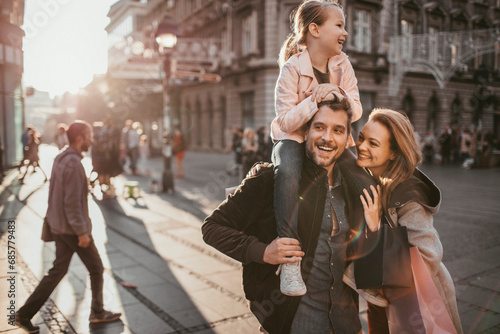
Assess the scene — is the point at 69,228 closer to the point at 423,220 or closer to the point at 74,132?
the point at 74,132

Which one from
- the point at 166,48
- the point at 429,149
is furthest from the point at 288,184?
the point at 429,149

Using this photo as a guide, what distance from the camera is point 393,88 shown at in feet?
88.2

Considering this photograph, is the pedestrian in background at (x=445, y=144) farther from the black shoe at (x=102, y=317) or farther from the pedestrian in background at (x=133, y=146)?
the black shoe at (x=102, y=317)

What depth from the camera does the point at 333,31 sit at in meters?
2.07

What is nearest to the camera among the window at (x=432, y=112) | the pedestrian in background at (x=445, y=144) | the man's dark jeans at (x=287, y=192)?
the man's dark jeans at (x=287, y=192)

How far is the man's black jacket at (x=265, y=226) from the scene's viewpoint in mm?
1903

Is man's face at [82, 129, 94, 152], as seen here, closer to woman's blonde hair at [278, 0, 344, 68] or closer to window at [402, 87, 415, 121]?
woman's blonde hair at [278, 0, 344, 68]

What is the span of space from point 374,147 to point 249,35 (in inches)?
1006

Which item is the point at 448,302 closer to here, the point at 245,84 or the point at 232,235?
the point at 232,235

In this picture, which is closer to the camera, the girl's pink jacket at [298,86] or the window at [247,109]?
the girl's pink jacket at [298,86]

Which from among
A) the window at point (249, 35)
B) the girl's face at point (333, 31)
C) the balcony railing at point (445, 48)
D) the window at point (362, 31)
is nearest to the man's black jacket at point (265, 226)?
the girl's face at point (333, 31)

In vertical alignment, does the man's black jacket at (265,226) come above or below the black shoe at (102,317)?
above

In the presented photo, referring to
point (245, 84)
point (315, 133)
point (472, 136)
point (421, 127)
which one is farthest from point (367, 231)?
point (421, 127)

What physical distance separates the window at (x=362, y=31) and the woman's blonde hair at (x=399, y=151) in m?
24.6
